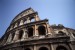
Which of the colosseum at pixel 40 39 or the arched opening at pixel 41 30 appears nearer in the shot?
the colosseum at pixel 40 39

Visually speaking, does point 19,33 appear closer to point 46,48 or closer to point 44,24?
point 44,24

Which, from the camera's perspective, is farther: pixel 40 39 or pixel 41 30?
pixel 41 30

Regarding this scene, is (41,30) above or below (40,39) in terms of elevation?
above

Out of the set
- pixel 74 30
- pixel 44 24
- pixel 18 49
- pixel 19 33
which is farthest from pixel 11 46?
pixel 74 30

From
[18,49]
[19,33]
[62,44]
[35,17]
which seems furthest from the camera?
[35,17]

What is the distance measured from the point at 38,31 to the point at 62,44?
14.3 ft

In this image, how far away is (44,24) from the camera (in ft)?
53.6

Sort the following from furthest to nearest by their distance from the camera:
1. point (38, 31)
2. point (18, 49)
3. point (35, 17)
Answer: point (35, 17) < point (38, 31) < point (18, 49)

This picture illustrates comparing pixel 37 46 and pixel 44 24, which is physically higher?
pixel 44 24

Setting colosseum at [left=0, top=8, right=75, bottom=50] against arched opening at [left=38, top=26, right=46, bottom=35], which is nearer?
colosseum at [left=0, top=8, right=75, bottom=50]

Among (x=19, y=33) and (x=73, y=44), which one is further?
(x=19, y=33)

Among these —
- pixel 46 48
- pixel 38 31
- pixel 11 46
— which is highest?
pixel 38 31

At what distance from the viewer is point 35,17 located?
62.2 feet

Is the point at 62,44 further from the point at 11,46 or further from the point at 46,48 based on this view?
the point at 11,46
